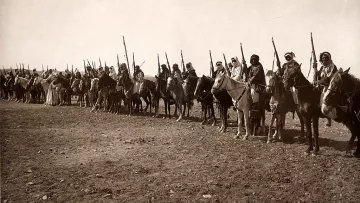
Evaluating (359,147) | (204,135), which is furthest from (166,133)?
(359,147)

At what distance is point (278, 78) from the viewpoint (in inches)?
448

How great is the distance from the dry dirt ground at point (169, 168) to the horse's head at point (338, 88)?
1690 millimetres

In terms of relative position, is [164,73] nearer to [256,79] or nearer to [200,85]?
[200,85]

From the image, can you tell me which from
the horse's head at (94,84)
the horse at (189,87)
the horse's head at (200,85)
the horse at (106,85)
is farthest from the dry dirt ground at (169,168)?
the horse's head at (94,84)

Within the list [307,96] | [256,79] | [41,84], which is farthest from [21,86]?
[307,96]

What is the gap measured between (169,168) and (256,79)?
5.59 metres

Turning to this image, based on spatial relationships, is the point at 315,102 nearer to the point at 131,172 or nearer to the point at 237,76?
the point at 237,76

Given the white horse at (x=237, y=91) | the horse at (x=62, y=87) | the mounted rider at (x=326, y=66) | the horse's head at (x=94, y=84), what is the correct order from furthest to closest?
1. the horse at (x=62, y=87)
2. the horse's head at (x=94, y=84)
3. the white horse at (x=237, y=91)
4. the mounted rider at (x=326, y=66)

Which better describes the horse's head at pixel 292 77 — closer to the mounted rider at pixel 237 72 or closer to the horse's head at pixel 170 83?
the mounted rider at pixel 237 72

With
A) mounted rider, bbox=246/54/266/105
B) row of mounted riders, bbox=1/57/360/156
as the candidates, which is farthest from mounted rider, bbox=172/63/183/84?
mounted rider, bbox=246/54/266/105

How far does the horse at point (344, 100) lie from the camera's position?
873 centimetres

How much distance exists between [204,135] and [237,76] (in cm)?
318

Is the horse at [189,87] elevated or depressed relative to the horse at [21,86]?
depressed

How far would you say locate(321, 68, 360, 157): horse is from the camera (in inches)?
344
